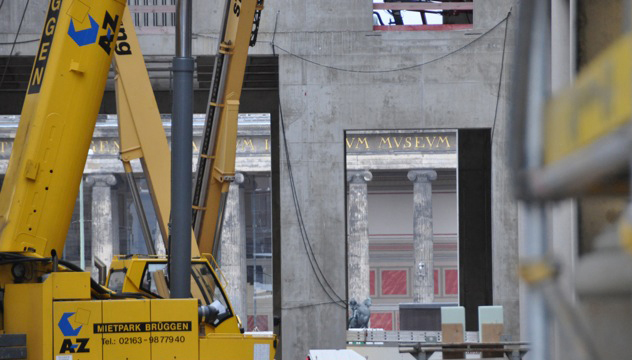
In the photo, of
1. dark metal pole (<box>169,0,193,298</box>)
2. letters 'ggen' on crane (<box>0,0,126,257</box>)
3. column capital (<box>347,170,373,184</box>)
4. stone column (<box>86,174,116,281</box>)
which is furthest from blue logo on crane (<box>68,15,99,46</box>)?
column capital (<box>347,170,373,184</box>)

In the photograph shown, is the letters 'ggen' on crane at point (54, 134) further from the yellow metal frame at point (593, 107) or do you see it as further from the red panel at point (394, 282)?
the red panel at point (394, 282)

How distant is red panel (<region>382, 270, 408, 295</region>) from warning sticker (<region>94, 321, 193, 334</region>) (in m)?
48.4

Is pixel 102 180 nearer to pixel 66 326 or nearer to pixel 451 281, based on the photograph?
pixel 451 281

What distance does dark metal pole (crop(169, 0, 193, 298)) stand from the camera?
38.4ft

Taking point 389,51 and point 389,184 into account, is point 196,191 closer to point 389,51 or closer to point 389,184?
point 389,51

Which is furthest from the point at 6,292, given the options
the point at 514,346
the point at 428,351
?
the point at 514,346

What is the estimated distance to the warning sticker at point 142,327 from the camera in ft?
33.9

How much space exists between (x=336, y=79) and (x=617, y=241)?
63.4 feet

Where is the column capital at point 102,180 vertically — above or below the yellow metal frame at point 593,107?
above

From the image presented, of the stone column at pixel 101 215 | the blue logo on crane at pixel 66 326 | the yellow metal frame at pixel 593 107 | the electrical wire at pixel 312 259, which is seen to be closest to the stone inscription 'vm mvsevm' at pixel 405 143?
the stone column at pixel 101 215

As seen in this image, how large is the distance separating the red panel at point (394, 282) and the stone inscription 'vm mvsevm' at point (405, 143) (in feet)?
30.6

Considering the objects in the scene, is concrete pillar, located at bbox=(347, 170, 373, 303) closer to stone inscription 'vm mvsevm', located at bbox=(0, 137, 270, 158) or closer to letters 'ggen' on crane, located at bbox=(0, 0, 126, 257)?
stone inscription 'vm mvsevm', located at bbox=(0, 137, 270, 158)

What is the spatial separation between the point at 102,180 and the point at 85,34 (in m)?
40.4

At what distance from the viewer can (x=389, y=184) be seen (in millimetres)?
58844
